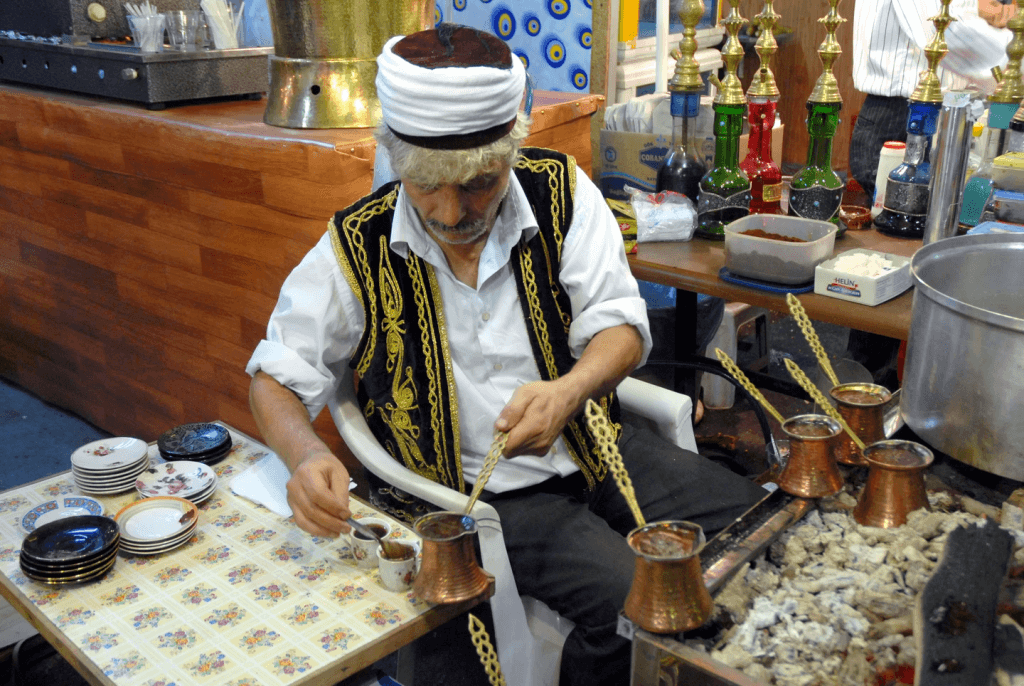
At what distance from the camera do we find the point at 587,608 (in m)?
1.71

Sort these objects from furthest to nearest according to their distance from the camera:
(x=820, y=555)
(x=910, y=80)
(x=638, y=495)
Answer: (x=910, y=80), (x=638, y=495), (x=820, y=555)

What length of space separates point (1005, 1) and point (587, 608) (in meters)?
5.22

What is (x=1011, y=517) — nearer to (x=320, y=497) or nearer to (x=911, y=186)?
(x=320, y=497)

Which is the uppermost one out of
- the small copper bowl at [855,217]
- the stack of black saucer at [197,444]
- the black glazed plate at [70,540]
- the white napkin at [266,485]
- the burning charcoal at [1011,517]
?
the small copper bowl at [855,217]

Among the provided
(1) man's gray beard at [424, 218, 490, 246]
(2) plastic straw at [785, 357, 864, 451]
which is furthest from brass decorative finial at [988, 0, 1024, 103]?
(1) man's gray beard at [424, 218, 490, 246]

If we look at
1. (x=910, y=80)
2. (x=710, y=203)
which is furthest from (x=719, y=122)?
(x=910, y=80)

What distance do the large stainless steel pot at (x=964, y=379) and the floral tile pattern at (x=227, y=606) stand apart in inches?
34.3

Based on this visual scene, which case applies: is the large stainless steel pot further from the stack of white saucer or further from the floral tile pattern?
Result: the stack of white saucer

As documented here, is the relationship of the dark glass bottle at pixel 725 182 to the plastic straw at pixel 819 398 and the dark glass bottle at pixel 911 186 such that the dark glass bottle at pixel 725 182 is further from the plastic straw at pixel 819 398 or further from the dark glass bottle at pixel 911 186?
the plastic straw at pixel 819 398

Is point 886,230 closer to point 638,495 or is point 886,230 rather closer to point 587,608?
point 638,495

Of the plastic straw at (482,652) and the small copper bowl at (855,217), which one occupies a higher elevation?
the small copper bowl at (855,217)

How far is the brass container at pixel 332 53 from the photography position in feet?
7.98

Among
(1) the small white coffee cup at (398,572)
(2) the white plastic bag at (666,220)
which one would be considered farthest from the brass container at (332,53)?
(1) the small white coffee cup at (398,572)

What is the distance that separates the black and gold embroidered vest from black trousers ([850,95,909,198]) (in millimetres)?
2742
